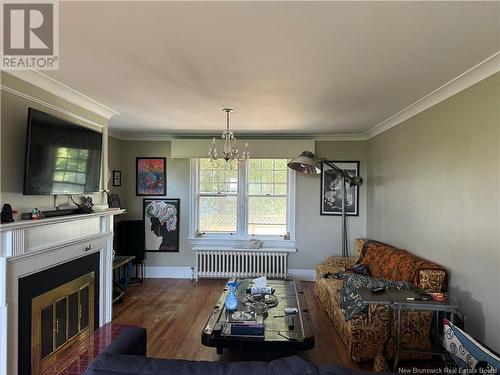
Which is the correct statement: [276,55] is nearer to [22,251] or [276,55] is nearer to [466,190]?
[466,190]

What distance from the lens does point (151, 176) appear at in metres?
5.30

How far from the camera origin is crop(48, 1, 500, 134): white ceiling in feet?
5.02

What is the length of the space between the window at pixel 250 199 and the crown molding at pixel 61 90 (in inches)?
84.3

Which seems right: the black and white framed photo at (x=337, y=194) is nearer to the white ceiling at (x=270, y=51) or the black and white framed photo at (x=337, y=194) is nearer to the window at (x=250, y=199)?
the window at (x=250, y=199)

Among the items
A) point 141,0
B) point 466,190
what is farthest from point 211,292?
point 141,0

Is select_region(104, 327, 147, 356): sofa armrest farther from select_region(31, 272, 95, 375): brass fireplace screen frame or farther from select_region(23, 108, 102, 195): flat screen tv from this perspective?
select_region(23, 108, 102, 195): flat screen tv

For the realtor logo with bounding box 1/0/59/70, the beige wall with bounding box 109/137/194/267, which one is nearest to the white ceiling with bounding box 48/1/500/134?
the realtor logo with bounding box 1/0/59/70

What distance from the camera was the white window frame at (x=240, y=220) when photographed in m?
5.26

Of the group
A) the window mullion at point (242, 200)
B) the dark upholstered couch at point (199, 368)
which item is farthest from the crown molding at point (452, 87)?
the window mullion at point (242, 200)

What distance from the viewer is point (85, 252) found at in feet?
10.0

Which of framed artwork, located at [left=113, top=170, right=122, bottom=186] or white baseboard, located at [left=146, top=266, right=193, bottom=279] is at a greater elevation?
framed artwork, located at [left=113, top=170, right=122, bottom=186]

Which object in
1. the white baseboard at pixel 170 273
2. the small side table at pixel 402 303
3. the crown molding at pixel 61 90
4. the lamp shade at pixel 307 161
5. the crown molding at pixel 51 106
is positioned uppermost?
the crown molding at pixel 61 90

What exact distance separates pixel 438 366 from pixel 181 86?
3.23 meters

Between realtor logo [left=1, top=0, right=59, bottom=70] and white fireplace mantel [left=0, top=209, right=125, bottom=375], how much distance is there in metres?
1.12
